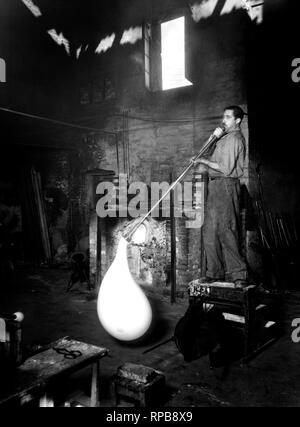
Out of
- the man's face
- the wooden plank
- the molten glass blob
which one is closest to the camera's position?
the wooden plank

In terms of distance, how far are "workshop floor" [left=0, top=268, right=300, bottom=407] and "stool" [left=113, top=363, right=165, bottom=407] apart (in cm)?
40

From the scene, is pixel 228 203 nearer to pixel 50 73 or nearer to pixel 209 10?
pixel 209 10

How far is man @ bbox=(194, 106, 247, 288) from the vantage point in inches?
192

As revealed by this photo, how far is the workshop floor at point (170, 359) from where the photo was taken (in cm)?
382

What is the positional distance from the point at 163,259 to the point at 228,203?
12.2 ft

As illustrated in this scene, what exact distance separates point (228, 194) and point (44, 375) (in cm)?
354

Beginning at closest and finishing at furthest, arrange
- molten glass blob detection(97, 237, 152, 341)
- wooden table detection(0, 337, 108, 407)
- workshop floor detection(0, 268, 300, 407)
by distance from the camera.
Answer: wooden table detection(0, 337, 108, 407), workshop floor detection(0, 268, 300, 407), molten glass blob detection(97, 237, 152, 341)

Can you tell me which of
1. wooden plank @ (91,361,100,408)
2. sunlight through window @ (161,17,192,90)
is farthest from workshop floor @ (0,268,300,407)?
sunlight through window @ (161,17,192,90)

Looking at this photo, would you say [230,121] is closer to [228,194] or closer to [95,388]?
[228,194]

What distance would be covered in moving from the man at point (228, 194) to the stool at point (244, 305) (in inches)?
9.7

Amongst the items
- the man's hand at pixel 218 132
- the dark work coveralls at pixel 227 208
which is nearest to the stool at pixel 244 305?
the dark work coveralls at pixel 227 208

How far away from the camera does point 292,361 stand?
4777 mm

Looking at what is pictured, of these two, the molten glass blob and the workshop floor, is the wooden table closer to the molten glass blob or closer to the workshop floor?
the workshop floor
